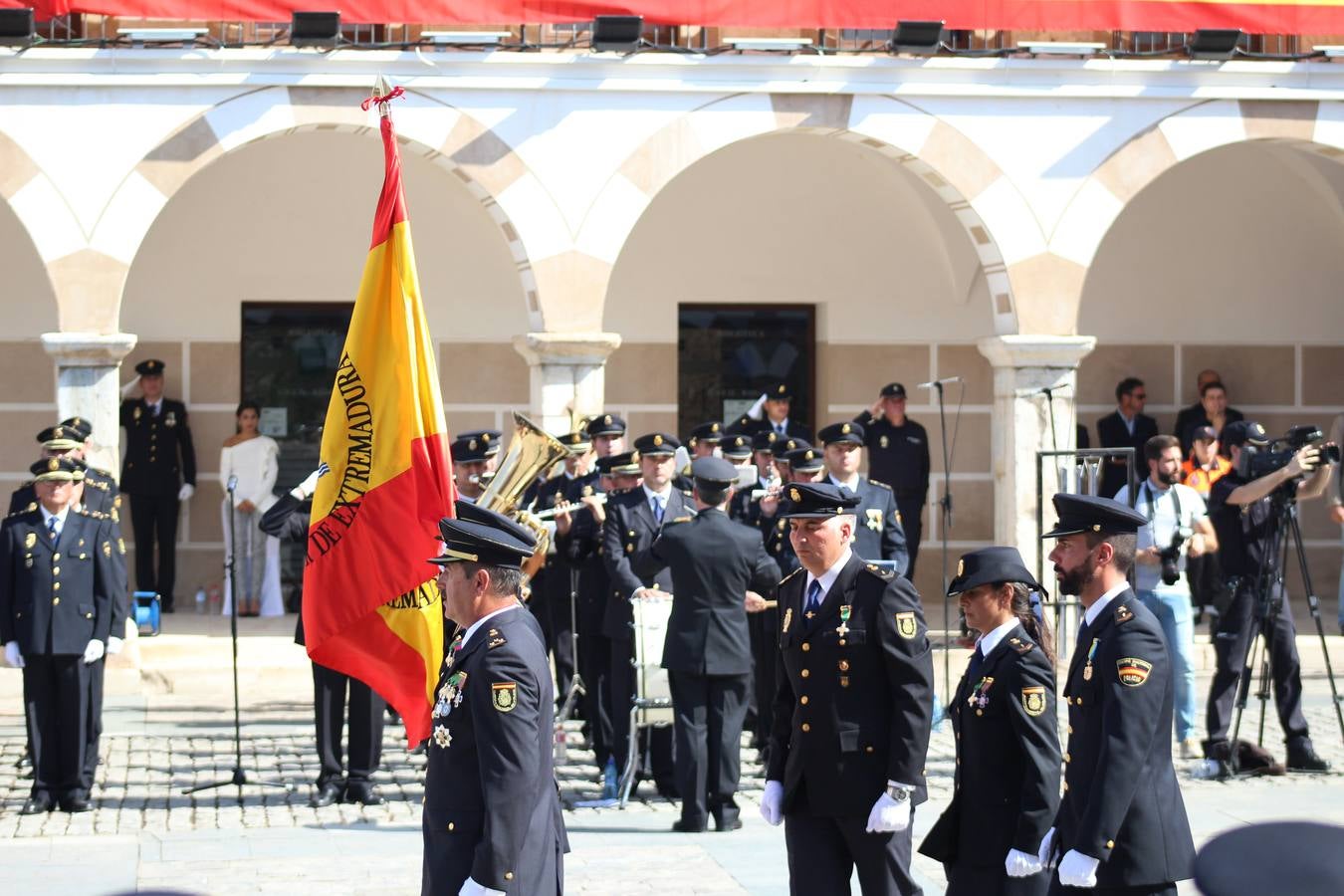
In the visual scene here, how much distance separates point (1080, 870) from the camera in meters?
5.09

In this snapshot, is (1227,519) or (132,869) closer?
(132,869)

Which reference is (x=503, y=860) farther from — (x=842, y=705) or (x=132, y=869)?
(x=132, y=869)

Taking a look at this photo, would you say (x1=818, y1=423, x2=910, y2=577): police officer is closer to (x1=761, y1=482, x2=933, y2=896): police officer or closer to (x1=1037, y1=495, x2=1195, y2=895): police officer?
(x1=761, y1=482, x2=933, y2=896): police officer

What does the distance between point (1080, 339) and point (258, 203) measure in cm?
700

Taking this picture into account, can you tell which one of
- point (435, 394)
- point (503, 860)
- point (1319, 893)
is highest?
point (435, 394)

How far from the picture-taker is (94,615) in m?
9.84

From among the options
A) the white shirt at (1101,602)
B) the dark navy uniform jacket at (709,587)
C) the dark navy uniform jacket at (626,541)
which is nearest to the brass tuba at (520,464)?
the dark navy uniform jacket at (626,541)

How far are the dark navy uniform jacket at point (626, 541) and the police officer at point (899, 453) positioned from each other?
537cm

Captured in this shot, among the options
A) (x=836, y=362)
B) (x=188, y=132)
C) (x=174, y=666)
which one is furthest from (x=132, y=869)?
(x=836, y=362)

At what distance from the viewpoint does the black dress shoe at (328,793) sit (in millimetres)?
9718

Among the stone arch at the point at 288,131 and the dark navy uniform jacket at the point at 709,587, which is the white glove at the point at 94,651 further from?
the stone arch at the point at 288,131

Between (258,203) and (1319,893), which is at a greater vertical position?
(258,203)

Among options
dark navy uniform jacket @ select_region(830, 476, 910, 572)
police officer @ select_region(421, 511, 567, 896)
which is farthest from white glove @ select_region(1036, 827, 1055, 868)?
dark navy uniform jacket @ select_region(830, 476, 910, 572)

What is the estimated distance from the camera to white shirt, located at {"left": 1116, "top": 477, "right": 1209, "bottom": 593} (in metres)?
10.4
